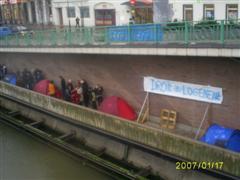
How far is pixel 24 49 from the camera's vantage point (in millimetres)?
17297

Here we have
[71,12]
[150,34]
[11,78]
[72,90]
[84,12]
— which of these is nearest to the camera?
[150,34]

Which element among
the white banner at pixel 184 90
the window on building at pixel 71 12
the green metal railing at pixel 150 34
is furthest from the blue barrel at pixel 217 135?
the window on building at pixel 71 12

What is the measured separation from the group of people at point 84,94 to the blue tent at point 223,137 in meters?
5.31

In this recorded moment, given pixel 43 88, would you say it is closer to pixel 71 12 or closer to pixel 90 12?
pixel 90 12

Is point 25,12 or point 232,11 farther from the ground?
point 25,12

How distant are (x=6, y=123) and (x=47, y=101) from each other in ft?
10.8

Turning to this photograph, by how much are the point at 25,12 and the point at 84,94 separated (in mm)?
27040

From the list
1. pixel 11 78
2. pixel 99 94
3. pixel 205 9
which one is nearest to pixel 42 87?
pixel 99 94

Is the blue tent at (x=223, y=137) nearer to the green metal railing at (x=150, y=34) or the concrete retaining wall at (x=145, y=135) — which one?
the concrete retaining wall at (x=145, y=135)

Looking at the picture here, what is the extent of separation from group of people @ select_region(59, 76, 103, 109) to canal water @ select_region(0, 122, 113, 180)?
2399 millimetres

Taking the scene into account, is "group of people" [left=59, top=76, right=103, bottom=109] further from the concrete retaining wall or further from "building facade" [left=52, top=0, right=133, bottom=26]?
"building facade" [left=52, top=0, right=133, bottom=26]

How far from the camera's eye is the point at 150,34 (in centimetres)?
1159
